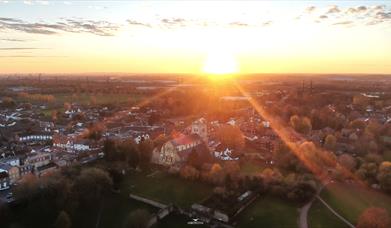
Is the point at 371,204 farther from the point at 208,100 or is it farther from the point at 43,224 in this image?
the point at 208,100

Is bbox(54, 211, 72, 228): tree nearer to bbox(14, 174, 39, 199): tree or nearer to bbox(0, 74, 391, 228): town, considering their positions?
bbox(0, 74, 391, 228): town

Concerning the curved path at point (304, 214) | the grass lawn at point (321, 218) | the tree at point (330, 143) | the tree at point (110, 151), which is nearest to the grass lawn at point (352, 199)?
the grass lawn at point (321, 218)

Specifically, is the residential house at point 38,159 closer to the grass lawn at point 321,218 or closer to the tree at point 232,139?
the tree at point 232,139

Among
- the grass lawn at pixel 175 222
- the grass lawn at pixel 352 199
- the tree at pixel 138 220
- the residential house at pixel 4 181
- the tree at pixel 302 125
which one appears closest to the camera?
the tree at pixel 138 220

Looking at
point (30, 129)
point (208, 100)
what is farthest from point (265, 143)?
point (208, 100)

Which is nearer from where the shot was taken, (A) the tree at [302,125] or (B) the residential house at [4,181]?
(B) the residential house at [4,181]

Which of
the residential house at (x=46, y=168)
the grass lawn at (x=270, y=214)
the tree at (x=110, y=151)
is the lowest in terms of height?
the grass lawn at (x=270, y=214)
